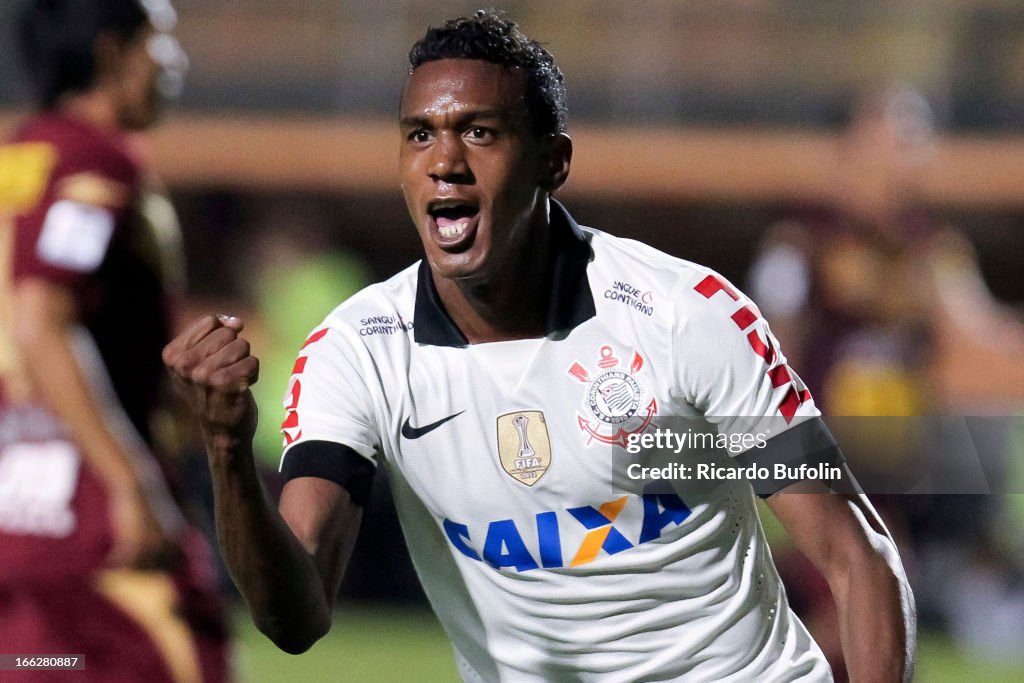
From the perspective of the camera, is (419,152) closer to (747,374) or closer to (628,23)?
(747,374)

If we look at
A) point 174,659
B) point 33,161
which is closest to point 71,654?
point 174,659

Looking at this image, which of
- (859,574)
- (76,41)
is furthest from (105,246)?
(859,574)

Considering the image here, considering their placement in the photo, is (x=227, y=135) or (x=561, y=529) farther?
(x=227, y=135)

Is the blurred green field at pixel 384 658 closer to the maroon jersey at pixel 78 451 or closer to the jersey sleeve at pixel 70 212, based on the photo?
the maroon jersey at pixel 78 451

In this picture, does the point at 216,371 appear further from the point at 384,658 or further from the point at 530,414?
the point at 384,658

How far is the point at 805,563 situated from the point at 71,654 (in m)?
4.46

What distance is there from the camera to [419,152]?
9.90 feet

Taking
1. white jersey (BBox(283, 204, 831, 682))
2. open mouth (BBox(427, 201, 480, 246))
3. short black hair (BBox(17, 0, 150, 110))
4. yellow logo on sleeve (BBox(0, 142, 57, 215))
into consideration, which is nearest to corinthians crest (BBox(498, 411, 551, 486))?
white jersey (BBox(283, 204, 831, 682))

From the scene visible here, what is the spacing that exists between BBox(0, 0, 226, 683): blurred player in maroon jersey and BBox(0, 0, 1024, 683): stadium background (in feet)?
17.7

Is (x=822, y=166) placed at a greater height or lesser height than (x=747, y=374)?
greater

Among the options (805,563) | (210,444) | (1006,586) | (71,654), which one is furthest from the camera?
(1006,586)

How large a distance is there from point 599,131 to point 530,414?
8485 mm

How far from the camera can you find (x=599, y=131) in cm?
1130

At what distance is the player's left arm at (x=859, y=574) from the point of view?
265 cm
